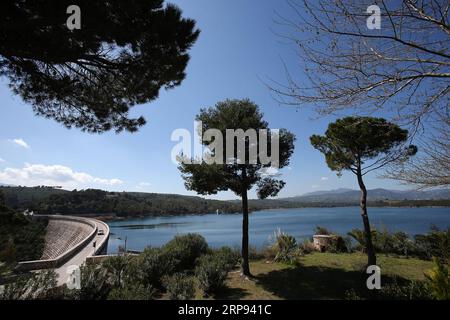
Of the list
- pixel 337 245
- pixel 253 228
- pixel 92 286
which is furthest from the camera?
pixel 253 228

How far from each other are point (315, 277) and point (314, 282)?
54 cm

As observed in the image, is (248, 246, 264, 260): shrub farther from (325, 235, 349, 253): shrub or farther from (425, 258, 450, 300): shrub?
(425, 258, 450, 300): shrub

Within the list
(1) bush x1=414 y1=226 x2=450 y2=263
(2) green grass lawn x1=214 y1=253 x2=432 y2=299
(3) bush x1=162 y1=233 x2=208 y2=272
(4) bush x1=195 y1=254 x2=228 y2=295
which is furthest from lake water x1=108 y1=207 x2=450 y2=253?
(4) bush x1=195 y1=254 x2=228 y2=295

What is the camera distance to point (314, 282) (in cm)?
820

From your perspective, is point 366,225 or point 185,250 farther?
point 185,250

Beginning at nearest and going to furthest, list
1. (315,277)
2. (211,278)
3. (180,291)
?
(180,291) → (211,278) → (315,277)

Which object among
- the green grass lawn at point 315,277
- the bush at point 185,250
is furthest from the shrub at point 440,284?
the bush at point 185,250

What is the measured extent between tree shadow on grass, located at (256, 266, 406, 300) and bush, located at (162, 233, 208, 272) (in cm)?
347

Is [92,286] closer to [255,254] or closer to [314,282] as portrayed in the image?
[314,282]

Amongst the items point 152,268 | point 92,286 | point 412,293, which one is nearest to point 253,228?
point 152,268

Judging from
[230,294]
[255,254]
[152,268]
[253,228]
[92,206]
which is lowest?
[253,228]

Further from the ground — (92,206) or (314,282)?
(314,282)
